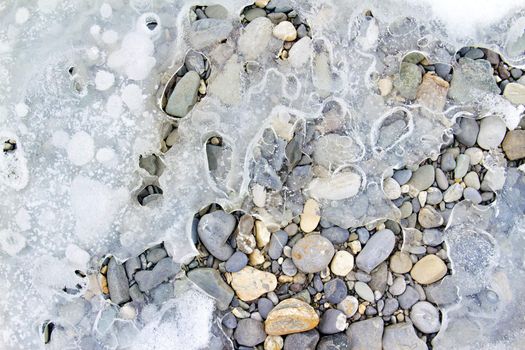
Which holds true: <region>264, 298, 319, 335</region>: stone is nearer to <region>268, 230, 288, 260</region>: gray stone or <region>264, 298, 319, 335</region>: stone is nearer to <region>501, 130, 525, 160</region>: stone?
<region>268, 230, 288, 260</region>: gray stone

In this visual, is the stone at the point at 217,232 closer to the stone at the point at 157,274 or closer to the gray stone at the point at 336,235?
the stone at the point at 157,274

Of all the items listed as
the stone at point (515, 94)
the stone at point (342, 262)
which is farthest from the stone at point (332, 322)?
the stone at point (515, 94)

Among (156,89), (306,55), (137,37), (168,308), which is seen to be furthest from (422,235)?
(137,37)

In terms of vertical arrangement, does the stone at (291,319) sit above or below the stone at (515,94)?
below

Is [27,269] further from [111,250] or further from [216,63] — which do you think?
[216,63]

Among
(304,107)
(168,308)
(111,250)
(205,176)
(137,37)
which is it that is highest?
(137,37)

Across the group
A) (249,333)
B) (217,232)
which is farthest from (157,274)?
(249,333)

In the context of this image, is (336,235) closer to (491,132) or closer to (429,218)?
Answer: (429,218)
